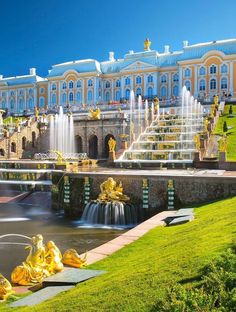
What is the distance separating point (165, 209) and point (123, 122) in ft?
80.4

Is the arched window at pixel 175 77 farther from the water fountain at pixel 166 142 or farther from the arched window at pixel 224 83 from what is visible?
the water fountain at pixel 166 142

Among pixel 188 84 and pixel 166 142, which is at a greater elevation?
pixel 188 84

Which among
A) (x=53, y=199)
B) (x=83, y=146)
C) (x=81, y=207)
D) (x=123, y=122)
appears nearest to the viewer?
(x=81, y=207)

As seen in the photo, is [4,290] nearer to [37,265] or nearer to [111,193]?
[37,265]

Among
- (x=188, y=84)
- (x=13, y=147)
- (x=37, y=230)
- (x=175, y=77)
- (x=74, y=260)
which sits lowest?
(x=37, y=230)

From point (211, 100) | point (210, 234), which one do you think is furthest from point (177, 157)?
point (211, 100)

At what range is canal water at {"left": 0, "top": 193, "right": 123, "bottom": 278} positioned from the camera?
12266mm

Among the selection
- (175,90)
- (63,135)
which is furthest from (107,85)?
(63,135)

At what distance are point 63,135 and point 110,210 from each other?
95.8ft

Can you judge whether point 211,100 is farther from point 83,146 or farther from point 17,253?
point 17,253

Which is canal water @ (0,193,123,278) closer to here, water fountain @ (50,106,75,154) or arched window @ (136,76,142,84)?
water fountain @ (50,106,75,154)

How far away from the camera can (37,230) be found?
16.2 meters

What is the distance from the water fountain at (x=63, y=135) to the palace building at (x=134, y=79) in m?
17.5

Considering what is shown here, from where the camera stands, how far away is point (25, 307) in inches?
256
